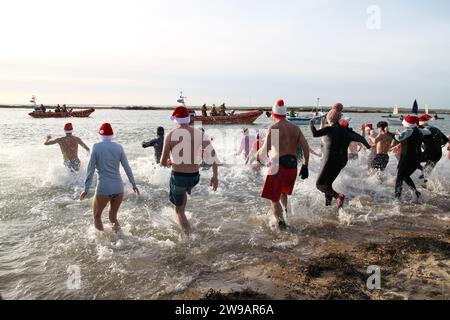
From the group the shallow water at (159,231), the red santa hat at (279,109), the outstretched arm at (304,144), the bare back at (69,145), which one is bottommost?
the shallow water at (159,231)

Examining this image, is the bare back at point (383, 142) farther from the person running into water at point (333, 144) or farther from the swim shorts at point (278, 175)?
the swim shorts at point (278, 175)

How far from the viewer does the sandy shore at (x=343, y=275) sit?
11.4 feet

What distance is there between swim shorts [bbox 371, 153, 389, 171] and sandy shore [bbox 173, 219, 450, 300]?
4092mm

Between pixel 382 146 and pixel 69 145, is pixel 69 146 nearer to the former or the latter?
pixel 69 145

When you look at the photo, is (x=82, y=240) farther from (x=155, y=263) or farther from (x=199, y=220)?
(x=199, y=220)

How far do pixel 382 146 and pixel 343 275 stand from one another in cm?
582

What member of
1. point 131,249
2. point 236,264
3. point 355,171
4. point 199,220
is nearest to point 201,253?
point 236,264

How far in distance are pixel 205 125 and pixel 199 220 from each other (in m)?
27.9

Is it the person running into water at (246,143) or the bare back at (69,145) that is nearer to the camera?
the bare back at (69,145)

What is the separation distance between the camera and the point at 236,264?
14.1 feet

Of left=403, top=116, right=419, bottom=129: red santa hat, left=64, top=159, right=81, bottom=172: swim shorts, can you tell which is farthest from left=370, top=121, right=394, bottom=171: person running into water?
left=64, top=159, right=81, bottom=172: swim shorts

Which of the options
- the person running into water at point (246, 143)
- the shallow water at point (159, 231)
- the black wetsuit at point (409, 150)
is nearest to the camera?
the shallow water at point (159, 231)

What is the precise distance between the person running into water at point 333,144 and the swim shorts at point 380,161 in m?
3.17

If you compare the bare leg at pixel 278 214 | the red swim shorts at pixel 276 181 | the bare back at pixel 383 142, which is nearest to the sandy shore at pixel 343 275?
the bare leg at pixel 278 214
